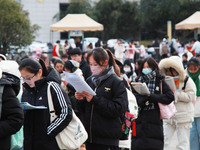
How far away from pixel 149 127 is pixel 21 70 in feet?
8.81

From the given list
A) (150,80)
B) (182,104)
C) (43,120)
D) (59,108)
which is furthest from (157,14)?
(43,120)

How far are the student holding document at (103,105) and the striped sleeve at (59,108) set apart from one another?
1.24 ft

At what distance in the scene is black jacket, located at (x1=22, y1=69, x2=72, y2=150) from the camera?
4.37 m

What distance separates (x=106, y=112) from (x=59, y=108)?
1.90 ft

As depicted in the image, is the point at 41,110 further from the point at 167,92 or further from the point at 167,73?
the point at 167,73


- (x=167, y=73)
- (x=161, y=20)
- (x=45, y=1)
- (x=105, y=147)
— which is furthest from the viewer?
(x=45, y=1)

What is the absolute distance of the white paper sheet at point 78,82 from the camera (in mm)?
4508

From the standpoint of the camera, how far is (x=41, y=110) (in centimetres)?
437

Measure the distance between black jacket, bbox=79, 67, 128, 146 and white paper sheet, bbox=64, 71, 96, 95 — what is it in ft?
0.45

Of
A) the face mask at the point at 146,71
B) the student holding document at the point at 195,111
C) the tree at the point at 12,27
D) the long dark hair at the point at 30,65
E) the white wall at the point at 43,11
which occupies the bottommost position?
the student holding document at the point at 195,111

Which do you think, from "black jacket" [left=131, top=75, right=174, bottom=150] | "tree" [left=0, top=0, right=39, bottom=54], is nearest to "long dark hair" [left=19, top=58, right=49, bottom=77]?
"black jacket" [left=131, top=75, right=174, bottom=150]

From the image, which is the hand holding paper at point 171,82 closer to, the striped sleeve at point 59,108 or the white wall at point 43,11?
the striped sleeve at point 59,108

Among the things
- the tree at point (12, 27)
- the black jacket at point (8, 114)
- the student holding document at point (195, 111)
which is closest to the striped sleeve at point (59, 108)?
the black jacket at point (8, 114)

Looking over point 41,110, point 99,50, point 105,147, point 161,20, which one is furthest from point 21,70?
point 161,20
